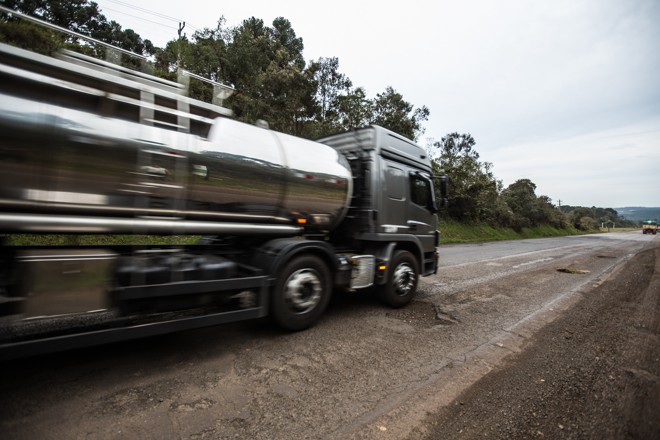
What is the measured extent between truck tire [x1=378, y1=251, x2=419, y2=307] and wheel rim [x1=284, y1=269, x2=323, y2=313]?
1.33 meters

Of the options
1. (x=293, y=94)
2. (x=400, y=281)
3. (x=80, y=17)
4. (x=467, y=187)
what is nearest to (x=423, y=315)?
(x=400, y=281)

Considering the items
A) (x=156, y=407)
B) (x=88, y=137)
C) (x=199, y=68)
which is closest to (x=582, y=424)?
(x=156, y=407)

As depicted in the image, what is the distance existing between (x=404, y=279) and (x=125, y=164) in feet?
13.0

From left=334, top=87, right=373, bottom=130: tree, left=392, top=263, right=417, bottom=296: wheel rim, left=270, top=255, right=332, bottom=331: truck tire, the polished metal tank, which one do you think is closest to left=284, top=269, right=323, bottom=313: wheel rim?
left=270, top=255, right=332, bottom=331: truck tire

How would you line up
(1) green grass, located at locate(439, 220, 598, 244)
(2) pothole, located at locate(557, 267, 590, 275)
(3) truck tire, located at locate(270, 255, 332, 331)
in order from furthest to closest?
(1) green grass, located at locate(439, 220, 598, 244) < (2) pothole, located at locate(557, 267, 590, 275) < (3) truck tire, located at locate(270, 255, 332, 331)

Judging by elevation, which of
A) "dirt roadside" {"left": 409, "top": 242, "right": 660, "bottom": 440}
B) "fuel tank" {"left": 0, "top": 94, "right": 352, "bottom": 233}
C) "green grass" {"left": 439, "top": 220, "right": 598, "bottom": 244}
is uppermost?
"fuel tank" {"left": 0, "top": 94, "right": 352, "bottom": 233}

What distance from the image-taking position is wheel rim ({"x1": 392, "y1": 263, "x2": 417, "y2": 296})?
470 cm

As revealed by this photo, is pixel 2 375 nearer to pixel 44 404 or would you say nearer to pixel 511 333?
pixel 44 404

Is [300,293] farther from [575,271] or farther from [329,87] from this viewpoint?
[329,87]

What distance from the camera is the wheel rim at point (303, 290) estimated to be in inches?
139

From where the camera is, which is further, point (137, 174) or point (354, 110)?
point (354, 110)

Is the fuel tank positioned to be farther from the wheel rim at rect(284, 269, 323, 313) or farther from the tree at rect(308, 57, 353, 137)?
the tree at rect(308, 57, 353, 137)

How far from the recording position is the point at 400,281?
474cm

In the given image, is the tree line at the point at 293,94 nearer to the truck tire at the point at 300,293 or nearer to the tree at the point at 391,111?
the tree at the point at 391,111
